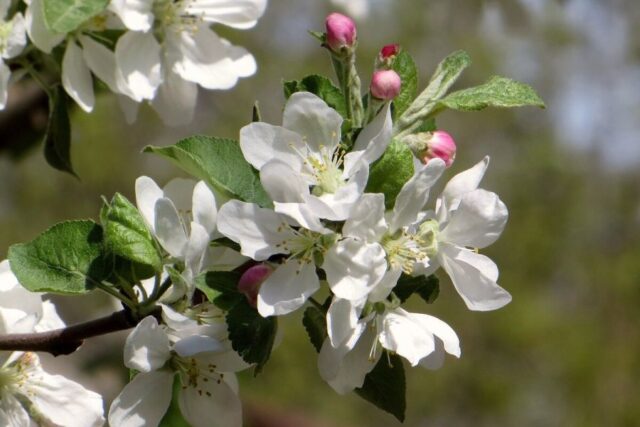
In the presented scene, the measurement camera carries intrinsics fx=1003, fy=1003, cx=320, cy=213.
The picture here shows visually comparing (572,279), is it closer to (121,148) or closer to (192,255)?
(121,148)

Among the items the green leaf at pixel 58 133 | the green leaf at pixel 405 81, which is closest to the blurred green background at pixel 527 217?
the green leaf at pixel 58 133

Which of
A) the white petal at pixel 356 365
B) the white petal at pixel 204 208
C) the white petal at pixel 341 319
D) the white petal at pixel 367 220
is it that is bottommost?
the white petal at pixel 356 365

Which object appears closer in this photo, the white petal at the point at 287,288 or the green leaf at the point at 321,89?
the white petal at the point at 287,288

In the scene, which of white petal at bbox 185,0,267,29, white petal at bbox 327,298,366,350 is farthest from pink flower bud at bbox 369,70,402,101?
white petal at bbox 185,0,267,29

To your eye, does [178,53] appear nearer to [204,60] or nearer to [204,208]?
[204,60]

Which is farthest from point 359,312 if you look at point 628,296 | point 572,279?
point 572,279

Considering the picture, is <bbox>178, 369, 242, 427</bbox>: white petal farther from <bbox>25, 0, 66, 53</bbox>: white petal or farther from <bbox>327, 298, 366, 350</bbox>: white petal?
<bbox>25, 0, 66, 53</bbox>: white petal

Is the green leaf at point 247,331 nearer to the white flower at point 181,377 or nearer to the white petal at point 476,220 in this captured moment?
the white flower at point 181,377
